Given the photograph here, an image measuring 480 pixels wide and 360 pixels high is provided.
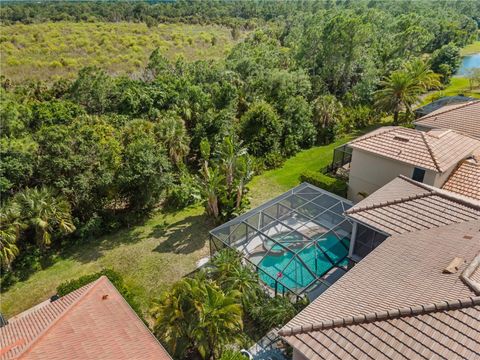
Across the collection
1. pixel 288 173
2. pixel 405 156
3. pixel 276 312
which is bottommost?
pixel 288 173

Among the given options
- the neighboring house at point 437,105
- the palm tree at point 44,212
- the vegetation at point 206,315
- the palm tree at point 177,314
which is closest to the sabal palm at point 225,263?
the vegetation at point 206,315

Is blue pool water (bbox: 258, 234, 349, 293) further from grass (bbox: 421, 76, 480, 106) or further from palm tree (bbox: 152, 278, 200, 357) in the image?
grass (bbox: 421, 76, 480, 106)

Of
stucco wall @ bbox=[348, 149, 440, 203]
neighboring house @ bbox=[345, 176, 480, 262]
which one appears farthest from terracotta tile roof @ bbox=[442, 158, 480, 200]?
neighboring house @ bbox=[345, 176, 480, 262]

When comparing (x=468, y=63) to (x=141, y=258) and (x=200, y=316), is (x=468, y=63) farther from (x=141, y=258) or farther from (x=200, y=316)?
(x=200, y=316)

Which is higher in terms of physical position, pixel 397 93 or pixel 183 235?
pixel 397 93

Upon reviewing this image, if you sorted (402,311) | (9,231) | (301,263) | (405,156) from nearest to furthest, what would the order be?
(402,311)
(301,263)
(9,231)
(405,156)

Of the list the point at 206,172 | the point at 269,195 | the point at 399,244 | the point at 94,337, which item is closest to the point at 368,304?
the point at 399,244

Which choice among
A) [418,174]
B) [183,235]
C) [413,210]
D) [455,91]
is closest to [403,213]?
[413,210]
